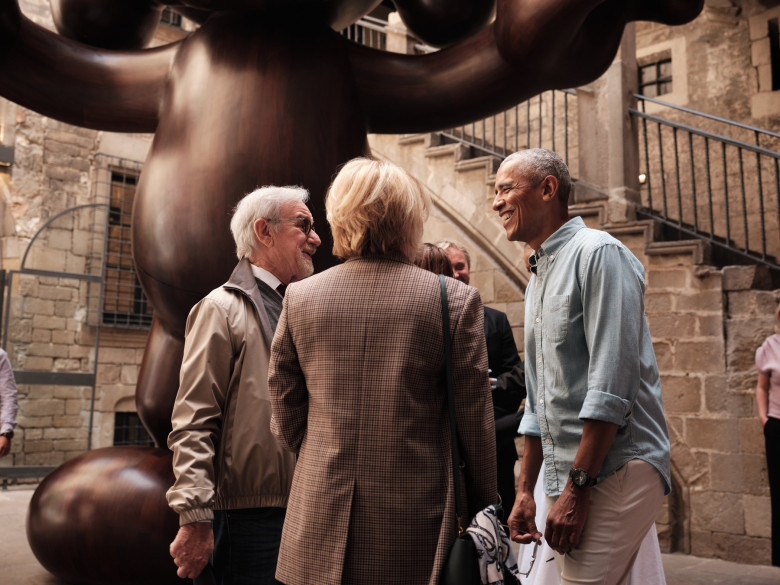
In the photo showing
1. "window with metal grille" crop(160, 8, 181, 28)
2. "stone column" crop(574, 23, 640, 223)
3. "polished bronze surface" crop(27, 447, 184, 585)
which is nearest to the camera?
"polished bronze surface" crop(27, 447, 184, 585)

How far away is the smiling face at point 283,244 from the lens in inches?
78.0

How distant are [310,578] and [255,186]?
1.49 m

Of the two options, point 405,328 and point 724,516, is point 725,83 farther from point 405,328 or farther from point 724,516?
point 405,328

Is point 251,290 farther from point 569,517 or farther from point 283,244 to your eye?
point 569,517

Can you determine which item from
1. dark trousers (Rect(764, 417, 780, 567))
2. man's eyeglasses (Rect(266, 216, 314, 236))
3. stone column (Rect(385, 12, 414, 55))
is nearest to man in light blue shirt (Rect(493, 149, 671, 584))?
man's eyeglasses (Rect(266, 216, 314, 236))

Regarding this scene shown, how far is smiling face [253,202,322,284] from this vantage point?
1982 millimetres

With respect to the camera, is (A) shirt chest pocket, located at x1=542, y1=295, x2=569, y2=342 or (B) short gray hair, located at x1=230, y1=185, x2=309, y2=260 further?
(B) short gray hair, located at x1=230, y1=185, x2=309, y2=260

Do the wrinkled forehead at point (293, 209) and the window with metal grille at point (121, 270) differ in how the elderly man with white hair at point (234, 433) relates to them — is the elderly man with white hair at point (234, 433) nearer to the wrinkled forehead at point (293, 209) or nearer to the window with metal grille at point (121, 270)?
the wrinkled forehead at point (293, 209)

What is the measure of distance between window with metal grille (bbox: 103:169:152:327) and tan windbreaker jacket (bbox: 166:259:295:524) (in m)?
7.35

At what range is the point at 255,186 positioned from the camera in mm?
2543

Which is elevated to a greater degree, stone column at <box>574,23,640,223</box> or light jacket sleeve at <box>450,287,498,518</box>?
stone column at <box>574,23,640,223</box>

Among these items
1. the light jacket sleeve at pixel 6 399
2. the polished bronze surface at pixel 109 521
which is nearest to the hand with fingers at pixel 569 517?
the polished bronze surface at pixel 109 521

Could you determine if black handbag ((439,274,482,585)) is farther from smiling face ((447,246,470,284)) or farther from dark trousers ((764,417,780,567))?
dark trousers ((764,417,780,567))

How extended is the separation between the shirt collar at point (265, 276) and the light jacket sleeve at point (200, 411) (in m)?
0.20
